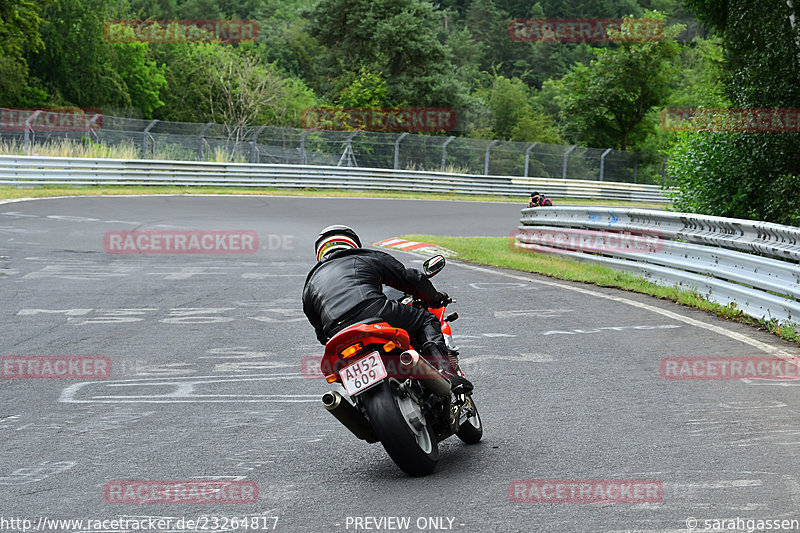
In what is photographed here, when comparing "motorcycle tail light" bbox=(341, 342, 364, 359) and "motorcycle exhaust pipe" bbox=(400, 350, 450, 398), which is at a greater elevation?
"motorcycle tail light" bbox=(341, 342, 364, 359)

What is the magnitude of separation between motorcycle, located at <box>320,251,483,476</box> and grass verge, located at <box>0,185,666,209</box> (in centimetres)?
2225

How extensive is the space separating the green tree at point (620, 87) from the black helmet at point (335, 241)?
4985cm

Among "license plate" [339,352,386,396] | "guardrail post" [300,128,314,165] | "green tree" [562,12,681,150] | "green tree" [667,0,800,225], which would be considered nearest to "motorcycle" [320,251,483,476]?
"license plate" [339,352,386,396]

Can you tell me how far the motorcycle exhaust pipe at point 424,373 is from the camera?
17.1 ft

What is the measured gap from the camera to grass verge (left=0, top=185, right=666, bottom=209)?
27734 mm

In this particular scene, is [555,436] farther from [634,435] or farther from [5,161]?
[5,161]

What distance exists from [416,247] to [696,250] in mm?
7194

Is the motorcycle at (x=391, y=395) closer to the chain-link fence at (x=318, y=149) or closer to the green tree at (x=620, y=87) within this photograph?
the chain-link fence at (x=318, y=149)

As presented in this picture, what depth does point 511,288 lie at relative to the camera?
1282 cm

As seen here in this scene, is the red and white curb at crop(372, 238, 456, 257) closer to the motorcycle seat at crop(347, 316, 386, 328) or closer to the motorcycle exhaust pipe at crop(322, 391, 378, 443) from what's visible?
the motorcycle seat at crop(347, 316, 386, 328)

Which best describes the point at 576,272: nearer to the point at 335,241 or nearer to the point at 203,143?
the point at 335,241

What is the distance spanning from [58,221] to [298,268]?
8.38 m

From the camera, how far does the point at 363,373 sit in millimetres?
5141

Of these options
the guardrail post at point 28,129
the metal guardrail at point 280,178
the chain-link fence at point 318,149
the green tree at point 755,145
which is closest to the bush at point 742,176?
the green tree at point 755,145
